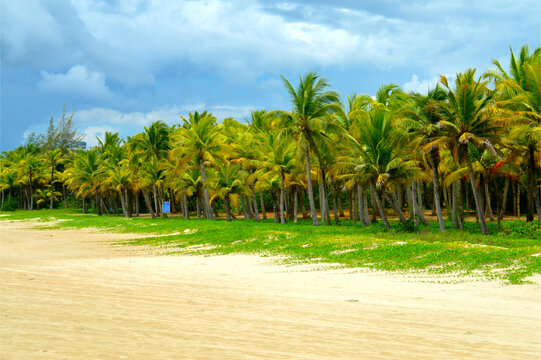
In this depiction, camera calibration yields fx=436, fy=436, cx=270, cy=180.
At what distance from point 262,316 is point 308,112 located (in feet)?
64.9

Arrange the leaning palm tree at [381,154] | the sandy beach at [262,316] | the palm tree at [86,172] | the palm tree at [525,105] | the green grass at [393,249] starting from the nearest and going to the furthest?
the sandy beach at [262,316]
the green grass at [393,249]
the palm tree at [525,105]
the leaning palm tree at [381,154]
the palm tree at [86,172]

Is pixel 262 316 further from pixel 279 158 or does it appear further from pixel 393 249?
pixel 279 158

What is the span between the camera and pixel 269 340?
5.14 metres

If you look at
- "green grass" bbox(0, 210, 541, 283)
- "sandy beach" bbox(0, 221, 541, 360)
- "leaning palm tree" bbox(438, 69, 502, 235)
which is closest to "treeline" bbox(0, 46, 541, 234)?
"leaning palm tree" bbox(438, 69, 502, 235)

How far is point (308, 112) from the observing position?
25.1 metres

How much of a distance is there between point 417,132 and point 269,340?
59.6 ft

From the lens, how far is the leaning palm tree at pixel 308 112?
979 inches

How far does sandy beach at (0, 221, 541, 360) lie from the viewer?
482 cm

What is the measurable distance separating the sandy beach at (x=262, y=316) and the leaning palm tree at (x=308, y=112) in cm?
1525

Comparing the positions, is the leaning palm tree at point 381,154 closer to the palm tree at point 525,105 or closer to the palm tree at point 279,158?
the palm tree at point 525,105

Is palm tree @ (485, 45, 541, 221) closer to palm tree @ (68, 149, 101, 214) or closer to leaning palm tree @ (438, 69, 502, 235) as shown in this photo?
leaning palm tree @ (438, 69, 502, 235)

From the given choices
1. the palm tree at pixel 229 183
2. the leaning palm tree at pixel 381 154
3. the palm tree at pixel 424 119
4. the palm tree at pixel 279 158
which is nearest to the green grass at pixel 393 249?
the leaning palm tree at pixel 381 154

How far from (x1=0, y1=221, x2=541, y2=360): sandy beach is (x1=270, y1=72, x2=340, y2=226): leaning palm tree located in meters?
15.2

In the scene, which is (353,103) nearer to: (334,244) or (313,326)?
(334,244)
